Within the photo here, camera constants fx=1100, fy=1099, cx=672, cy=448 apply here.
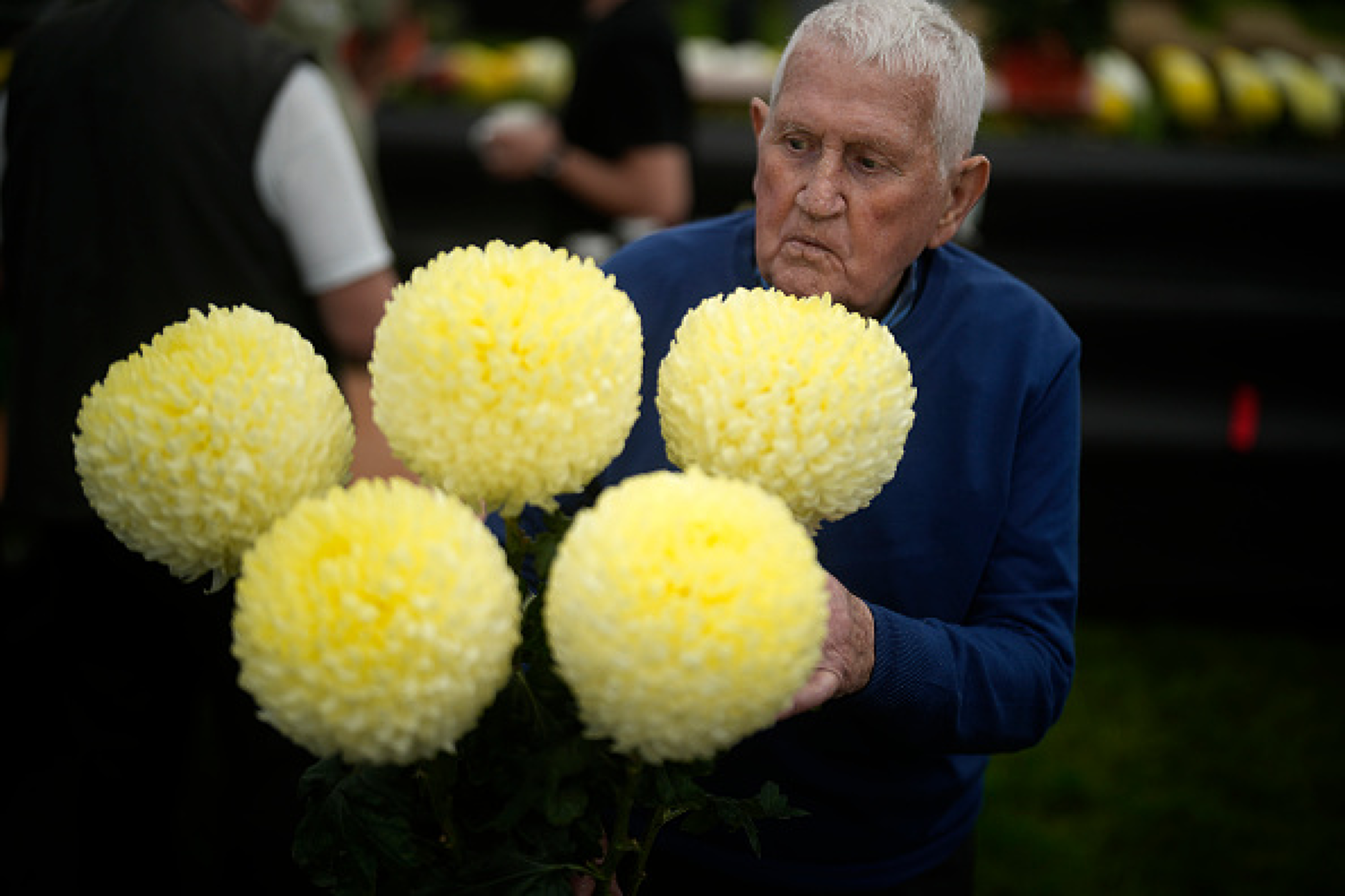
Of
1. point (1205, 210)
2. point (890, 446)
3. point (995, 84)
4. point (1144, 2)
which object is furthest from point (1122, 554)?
point (890, 446)

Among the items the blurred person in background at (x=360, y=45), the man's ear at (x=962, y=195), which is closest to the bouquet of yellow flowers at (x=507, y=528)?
the man's ear at (x=962, y=195)

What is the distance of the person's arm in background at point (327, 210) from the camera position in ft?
5.80

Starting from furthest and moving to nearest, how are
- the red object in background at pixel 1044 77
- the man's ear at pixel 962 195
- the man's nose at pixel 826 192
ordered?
the red object in background at pixel 1044 77 → the man's ear at pixel 962 195 → the man's nose at pixel 826 192

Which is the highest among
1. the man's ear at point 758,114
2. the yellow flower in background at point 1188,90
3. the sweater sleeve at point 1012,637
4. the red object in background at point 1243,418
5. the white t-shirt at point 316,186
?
the man's ear at point 758,114

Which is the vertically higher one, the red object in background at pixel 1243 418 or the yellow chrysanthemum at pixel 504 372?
the yellow chrysanthemum at pixel 504 372

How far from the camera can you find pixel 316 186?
180 cm

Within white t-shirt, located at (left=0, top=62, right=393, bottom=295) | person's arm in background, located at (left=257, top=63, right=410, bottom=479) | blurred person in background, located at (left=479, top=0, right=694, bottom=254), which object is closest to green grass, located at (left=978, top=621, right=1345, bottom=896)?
blurred person in background, located at (left=479, top=0, right=694, bottom=254)

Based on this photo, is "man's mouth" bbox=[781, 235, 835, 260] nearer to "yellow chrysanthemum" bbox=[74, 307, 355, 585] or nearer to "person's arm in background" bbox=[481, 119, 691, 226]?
"yellow chrysanthemum" bbox=[74, 307, 355, 585]

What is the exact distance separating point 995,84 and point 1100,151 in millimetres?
462

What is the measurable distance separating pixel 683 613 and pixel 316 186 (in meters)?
1.44

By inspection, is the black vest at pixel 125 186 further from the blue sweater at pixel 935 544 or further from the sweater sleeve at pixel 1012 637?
the sweater sleeve at pixel 1012 637

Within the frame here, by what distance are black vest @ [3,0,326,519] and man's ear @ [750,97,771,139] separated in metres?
0.85

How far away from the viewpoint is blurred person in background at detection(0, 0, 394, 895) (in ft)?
5.65

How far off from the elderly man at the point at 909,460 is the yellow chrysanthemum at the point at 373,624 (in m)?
0.43
